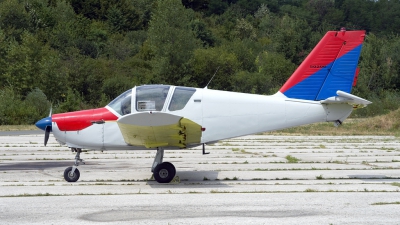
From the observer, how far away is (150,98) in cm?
1230

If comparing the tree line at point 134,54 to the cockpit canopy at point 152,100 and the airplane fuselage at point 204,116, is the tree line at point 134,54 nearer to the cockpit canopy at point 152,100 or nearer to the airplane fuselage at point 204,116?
the airplane fuselage at point 204,116

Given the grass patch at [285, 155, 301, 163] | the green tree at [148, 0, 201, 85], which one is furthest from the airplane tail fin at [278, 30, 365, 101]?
the green tree at [148, 0, 201, 85]

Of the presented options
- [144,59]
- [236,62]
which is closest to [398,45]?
[236,62]

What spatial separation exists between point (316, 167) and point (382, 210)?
5488 millimetres

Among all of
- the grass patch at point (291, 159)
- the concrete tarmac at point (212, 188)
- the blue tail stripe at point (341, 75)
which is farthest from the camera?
the grass patch at point (291, 159)

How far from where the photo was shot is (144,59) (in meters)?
54.6

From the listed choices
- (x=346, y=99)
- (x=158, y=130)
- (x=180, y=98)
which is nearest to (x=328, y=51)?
(x=346, y=99)

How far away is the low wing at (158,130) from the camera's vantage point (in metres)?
11.6

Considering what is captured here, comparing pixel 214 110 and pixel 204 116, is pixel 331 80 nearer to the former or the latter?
pixel 214 110

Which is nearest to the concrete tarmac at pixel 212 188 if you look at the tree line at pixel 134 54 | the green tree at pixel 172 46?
the tree line at pixel 134 54

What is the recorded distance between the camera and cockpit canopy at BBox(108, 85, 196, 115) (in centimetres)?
1226

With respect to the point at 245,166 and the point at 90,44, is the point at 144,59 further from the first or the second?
Answer: the point at 245,166

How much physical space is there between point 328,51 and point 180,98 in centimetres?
335

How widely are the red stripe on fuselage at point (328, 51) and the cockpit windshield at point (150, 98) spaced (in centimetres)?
268
